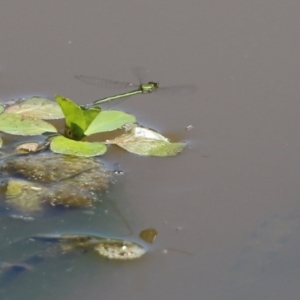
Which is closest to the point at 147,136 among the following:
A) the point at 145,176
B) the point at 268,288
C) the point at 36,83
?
the point at 145,176

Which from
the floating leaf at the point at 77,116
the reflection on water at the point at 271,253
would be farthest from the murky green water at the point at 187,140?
the floating leaf at the point at 77,116

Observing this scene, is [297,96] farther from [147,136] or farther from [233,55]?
[147,136]

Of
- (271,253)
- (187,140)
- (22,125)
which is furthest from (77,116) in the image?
(271,253)

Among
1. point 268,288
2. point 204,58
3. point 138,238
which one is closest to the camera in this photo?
point 268,288

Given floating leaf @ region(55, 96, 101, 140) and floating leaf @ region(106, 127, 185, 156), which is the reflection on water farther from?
floating leaf @ region(55, 96, 101, 140)

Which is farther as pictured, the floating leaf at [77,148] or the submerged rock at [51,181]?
the floating leaf at [77,148]

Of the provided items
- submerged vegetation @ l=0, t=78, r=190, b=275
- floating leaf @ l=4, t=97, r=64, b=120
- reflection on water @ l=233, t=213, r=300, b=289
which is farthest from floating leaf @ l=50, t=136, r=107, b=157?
reflection on water @ l=233, t=213, r=300, b=289

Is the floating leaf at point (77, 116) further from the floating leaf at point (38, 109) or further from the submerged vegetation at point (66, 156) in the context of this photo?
the floating leaf at point (38, 109)
